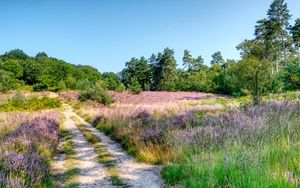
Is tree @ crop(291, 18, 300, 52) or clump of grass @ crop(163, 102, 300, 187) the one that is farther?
tree @ crop(291, 18, 300, 52)

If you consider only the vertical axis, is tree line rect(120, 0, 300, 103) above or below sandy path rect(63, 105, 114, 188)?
above

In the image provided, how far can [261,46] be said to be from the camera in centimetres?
1639

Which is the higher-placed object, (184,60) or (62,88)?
(184,60)

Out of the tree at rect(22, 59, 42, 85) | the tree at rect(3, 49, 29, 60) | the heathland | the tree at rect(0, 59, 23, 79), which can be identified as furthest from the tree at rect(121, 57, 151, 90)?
the heathland

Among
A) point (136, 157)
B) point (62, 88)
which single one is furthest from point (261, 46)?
point (62, 88)

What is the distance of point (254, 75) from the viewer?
15742mm

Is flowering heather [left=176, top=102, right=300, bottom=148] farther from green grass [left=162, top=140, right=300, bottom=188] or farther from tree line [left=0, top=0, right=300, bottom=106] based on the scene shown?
tree line [left=0, top=0, right=300, bottom=106]

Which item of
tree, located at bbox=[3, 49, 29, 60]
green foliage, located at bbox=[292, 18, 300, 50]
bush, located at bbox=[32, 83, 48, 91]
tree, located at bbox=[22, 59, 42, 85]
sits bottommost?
bush, located at bbox=[32, 83, 48, 91]

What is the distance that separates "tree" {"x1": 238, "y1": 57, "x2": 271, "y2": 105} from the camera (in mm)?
15473

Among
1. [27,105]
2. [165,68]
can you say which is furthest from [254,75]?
[165,68]

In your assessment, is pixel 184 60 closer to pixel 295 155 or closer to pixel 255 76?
pixel 255 76

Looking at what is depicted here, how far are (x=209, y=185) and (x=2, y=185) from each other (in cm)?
316

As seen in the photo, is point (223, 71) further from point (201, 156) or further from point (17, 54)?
point (17, 54)

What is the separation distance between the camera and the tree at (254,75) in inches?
609
